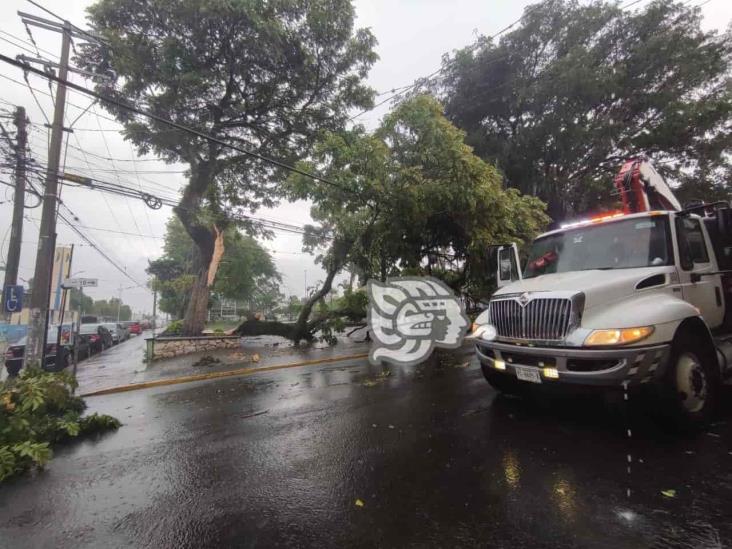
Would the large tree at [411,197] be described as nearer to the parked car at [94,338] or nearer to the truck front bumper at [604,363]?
the truck front bumper at [604,363]

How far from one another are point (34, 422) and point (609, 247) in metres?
7.70

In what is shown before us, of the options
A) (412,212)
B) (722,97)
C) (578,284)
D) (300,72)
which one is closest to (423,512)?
(578,284)

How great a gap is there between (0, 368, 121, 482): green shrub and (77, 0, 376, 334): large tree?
10332mm

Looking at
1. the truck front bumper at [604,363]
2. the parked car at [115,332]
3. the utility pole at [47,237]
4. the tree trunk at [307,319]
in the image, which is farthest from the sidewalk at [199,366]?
the parked car at [115,332]

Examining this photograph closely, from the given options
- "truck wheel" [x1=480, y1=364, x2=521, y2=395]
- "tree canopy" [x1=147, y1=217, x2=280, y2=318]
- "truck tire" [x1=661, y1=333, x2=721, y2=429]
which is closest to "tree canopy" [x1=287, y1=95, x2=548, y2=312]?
"truck wheel" [x1=480, y1=364, x2=521, y2=395]

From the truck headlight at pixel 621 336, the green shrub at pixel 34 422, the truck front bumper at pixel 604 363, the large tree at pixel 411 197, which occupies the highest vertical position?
the large tree at pixel 411 197

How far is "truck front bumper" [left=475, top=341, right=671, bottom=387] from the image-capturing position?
10.9ft

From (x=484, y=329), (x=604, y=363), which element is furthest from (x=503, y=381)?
(x=604, y=363)

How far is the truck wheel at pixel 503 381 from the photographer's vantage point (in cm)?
499

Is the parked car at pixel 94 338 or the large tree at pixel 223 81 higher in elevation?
the large tree at pixel 223 81

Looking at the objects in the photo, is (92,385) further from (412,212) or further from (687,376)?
(687,376)

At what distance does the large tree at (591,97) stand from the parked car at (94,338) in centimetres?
2157

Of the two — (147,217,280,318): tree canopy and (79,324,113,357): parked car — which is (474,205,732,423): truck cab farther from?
(147,217,280,318): tree canopy

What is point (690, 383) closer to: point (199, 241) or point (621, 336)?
point (621, 336)
